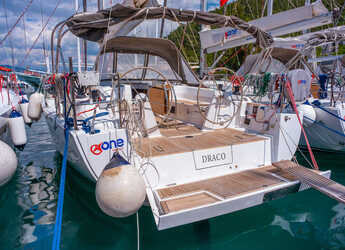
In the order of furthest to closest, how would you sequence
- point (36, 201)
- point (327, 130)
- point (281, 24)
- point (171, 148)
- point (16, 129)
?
point (281, 24) < point (327, 130) < point (16, 129) < point (36, 201) < point (171, 148)

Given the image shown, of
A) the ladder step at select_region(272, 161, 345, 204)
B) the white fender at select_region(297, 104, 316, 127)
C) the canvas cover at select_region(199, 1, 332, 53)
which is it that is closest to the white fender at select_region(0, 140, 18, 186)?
the ladder step at select_region(272, 161, 345, 204)

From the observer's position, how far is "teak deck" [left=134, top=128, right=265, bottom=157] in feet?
11.0

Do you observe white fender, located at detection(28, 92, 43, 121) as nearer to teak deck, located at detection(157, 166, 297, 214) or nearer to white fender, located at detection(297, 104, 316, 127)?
teak deck, located at detection(157, 166, 297, 214)

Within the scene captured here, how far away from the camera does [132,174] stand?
2346mm

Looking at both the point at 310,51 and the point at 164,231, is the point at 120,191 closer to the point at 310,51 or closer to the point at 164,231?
the point at 164,231

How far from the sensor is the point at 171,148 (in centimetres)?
347

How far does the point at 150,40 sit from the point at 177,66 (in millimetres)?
1004

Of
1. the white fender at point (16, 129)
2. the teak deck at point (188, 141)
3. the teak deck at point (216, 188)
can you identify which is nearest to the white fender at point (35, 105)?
the white fender at point (16, 129)

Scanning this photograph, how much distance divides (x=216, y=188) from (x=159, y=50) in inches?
162

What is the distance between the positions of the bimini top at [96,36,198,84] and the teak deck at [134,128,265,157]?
1.89 metres

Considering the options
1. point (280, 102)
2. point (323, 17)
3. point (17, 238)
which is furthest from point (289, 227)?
point (323, 17)

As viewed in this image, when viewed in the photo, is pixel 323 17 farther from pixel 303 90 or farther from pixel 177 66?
pixel 177 66

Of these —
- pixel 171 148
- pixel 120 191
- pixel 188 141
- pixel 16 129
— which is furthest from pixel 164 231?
pixel 16 129

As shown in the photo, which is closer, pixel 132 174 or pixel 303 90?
pixel 132 174
